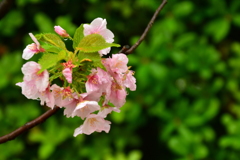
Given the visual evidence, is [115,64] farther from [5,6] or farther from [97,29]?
[5,6]

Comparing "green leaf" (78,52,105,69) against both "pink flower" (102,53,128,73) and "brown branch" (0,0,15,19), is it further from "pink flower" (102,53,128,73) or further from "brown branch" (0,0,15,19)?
"brown branch" (0,0,15,19)

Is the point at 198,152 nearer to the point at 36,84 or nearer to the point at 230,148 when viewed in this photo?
the point at 230,148

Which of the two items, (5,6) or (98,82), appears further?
(5,6)

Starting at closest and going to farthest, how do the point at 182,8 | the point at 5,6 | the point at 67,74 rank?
the point at 67,74
the point at 5,6
the point at 182,8

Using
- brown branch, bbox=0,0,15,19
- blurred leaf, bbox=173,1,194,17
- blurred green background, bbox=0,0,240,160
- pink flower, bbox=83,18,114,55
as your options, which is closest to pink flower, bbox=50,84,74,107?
pink flower, bbox=83,18,114,55

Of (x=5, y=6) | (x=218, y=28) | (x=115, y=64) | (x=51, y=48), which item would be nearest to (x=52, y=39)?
(x=51, y=48)

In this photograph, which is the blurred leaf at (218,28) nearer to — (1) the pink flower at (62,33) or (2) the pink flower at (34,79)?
(1) the pink flower at (62,33)
